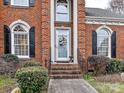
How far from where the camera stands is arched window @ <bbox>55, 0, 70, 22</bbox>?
2231cm

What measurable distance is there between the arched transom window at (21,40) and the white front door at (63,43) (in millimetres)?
2305

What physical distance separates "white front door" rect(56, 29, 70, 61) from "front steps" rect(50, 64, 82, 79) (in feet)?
7.20

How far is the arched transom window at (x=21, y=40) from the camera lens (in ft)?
70.3

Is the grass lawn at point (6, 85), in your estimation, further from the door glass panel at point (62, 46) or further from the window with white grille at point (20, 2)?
the window with white grille at point (20, 2)

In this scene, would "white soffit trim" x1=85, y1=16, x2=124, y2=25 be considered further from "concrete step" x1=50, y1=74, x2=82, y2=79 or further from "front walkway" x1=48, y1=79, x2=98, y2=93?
"front walkway" x1=48, y1=79, x2=98, y2=93

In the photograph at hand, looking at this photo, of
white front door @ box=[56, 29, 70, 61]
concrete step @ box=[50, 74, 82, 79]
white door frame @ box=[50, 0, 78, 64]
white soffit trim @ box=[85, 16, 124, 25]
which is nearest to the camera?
concrete step @ box=[50, 74, 82, 79]

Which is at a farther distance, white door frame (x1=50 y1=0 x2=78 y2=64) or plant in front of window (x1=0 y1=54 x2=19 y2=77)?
white door frame (x1=50 y1=0 x2=78 y2=64)

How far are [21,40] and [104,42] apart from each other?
644cm

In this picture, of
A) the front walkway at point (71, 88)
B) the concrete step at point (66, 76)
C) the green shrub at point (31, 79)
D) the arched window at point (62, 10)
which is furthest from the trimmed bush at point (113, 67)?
the green shrub at point (31, 79)

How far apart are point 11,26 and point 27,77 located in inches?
374

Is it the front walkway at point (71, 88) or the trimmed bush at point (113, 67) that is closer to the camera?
the front walkway at point (71, 88)

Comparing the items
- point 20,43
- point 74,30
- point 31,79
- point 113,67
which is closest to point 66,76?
point 113,67

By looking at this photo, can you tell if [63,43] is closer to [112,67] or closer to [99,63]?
[99,63]

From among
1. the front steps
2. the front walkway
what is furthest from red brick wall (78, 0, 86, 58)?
the front walkway
